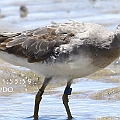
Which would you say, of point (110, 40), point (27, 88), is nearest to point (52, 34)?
point (110, 40)

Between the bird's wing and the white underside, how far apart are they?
0.10m

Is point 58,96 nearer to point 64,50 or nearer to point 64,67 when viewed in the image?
point 64,67

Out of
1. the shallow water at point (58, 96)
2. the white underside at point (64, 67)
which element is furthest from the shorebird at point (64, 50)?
the shallow water at point (58, 96)

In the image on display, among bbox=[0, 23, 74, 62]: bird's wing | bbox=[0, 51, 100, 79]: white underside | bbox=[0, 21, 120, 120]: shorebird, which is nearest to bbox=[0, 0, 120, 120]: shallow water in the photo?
bbox=[0, 21, 120, 120]: shorebird

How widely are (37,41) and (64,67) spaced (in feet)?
2.28

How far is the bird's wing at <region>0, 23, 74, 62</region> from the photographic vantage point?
8352 mm

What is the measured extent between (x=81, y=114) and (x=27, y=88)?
2193mm

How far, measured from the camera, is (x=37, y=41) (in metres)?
8.56

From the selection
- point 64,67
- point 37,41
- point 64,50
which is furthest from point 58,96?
point 64,50

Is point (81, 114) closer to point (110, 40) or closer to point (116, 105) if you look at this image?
point (116, 105)

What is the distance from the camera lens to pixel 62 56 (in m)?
8.16

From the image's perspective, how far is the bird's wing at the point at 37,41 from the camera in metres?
8.35

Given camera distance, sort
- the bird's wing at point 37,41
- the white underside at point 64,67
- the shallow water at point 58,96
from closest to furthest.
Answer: the white underside at point 64,67 → the bird's wing at point 37,41 → the shallow water at point 58,96

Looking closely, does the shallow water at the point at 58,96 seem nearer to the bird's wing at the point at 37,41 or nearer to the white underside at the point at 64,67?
the white underside at the point at 64,67
